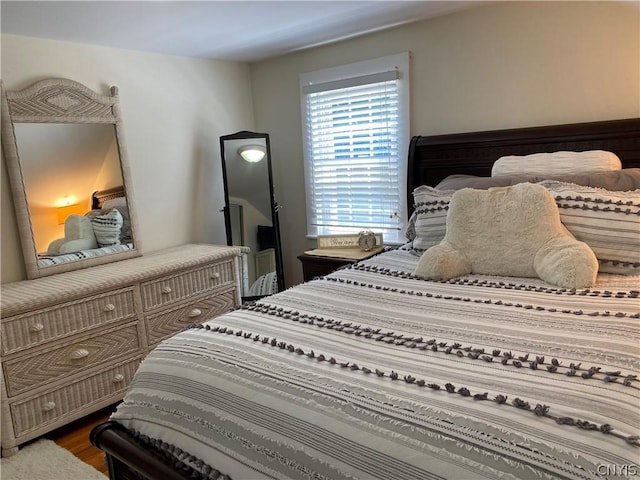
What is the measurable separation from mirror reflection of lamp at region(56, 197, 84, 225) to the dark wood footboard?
167 centimetres

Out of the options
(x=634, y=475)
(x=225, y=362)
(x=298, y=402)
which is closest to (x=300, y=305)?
(x=225, y=362)

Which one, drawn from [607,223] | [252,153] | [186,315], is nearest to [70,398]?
[186,315]

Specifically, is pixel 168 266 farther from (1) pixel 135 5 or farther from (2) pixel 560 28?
(2) pixel 560 28

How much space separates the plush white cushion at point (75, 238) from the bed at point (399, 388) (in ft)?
5.31

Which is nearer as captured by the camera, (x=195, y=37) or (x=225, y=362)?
(x=225, y=362)

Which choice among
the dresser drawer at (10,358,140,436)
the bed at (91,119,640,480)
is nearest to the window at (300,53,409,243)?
the bed at (91,119,640,480)

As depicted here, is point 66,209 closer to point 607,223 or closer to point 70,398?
point 70,398

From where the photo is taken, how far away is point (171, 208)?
11.2 feet

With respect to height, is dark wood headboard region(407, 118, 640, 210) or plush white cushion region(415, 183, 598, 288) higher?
dark wood headboard region(407, 118, 640, 210)

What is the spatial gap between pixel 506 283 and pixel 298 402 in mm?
1065

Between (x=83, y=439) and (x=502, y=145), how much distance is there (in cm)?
279

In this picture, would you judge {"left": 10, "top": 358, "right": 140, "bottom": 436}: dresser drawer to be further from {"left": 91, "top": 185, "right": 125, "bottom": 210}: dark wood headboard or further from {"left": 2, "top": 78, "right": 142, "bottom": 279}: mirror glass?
{"left": 91, "top": 185, "right": 125, "bottom": 210}: dark wood headboard

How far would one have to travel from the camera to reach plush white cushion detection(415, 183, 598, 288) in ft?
5.60

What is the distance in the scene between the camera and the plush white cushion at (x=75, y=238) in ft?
8.90
